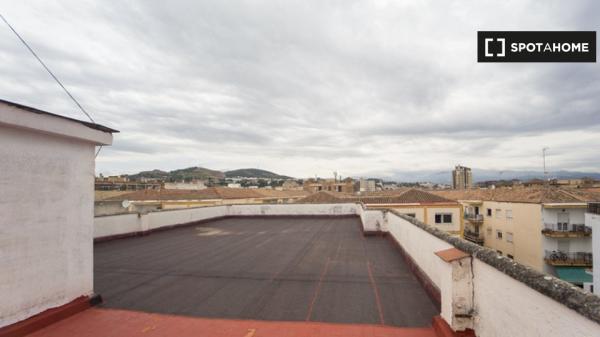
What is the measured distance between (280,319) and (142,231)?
9468mm

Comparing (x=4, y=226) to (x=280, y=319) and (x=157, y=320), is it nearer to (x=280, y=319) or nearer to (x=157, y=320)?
(x=157, y=320)

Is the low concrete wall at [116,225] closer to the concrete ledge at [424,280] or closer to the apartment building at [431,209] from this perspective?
the concrete ledge at [424,280]

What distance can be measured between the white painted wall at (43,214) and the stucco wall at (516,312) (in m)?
5.44

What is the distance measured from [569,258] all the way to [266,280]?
108ft

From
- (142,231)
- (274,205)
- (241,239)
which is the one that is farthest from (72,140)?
(274,205)

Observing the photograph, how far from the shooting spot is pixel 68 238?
176 inches

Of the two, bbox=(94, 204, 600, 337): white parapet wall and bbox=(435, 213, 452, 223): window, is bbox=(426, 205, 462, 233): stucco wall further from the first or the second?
bbox=(94, 204, 600, 337): white parapet wall

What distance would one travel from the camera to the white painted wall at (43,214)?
12.2 feet

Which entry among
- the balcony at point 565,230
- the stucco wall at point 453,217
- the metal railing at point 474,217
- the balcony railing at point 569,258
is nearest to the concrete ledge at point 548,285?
the stucco wall at point 453,217

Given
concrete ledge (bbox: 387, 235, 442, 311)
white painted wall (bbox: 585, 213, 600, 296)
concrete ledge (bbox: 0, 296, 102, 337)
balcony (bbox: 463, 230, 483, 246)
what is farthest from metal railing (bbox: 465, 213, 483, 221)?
concrete ledge (bbox: 0, 296, 102, 337)

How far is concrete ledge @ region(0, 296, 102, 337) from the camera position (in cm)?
369

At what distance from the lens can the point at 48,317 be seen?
408cm

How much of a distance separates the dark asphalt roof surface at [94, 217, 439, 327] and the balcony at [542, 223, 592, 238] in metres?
25.5

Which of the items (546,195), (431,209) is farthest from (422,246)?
(546,195)
